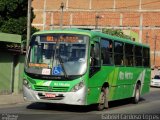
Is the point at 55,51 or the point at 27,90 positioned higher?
the point at 55,51

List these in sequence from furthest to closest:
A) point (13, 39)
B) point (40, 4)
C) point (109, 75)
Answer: point (40, 4) → point (13, 39) → point (109, 75)

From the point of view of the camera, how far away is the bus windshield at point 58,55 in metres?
15.5

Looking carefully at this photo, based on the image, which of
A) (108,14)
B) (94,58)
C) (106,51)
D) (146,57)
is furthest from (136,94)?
(108,14)

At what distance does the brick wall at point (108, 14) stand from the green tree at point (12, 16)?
1689 inches

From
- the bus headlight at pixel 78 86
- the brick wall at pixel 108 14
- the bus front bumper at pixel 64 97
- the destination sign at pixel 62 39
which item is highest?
the brick wall at pixel 108 14

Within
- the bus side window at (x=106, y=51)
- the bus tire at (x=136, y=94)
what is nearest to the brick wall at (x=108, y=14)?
the bus tire at (x=136, y=94)

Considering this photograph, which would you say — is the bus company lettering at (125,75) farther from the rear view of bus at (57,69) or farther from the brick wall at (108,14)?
the brick wall at (108,14)

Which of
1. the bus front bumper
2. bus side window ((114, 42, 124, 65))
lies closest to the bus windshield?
the bus front bumper

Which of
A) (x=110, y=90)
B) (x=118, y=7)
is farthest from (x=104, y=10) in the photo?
(x=110, y=90)

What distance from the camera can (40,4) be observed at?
269ft

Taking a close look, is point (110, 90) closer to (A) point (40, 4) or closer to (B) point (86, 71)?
(B) point (86, 71)

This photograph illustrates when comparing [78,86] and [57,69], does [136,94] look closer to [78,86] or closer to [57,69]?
[78,86]

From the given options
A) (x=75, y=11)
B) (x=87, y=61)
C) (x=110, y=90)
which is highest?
(x=75, y=11)

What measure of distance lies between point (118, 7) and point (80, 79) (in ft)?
208
